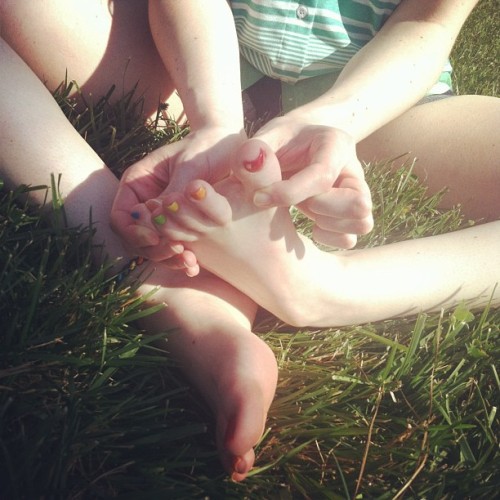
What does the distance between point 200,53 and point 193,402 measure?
714mm

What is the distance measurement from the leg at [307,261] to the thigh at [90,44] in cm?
58

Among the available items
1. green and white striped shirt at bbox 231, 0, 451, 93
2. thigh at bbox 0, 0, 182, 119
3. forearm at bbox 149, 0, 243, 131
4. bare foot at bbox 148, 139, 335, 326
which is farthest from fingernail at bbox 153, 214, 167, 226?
green and white striped shirt at bbox 231, 0, 451, 93

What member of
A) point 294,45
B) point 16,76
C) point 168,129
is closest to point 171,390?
point 16,76

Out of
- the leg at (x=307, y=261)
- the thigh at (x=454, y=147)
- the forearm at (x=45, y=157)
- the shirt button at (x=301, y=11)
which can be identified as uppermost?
the forearm at (x=45, y=157)

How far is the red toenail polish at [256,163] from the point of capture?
858 millimetres

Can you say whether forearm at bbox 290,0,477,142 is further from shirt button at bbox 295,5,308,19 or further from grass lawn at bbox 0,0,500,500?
grass lawn at bbox 0,0,500,500

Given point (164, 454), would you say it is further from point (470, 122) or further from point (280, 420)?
point (470, 122)

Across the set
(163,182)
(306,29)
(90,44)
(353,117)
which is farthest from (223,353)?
(306,29)

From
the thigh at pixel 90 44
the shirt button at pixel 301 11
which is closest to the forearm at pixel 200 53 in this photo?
the thigh at pixel 90 44

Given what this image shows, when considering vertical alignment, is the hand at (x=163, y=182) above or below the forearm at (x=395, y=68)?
above

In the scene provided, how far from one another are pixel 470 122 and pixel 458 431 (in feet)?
2.56

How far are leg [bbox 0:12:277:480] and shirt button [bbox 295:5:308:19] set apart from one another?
25.9 inches

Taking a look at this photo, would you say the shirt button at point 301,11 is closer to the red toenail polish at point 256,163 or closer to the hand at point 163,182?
the hand at point 163,182

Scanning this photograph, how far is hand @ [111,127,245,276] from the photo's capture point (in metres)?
0.95
